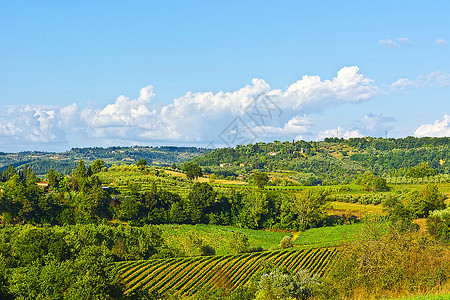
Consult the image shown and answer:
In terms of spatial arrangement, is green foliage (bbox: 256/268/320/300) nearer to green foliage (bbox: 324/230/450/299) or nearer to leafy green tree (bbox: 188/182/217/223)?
green foliage (bbox: 324/230/450/299)

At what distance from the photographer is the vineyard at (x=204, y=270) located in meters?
44.2

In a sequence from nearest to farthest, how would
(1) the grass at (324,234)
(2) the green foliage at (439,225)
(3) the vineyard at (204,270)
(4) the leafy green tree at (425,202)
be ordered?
(3) the vineyard at (204,270), (2) the green foliage at (439,225), (1) the grass at (324,234), (4) the leafy green tree at (425,202)

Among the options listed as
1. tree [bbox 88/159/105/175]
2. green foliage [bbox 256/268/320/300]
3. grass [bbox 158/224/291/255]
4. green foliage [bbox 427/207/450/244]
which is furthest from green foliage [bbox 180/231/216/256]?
tree [bbox 88/159/105/175]

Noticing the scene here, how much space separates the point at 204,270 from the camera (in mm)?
49281

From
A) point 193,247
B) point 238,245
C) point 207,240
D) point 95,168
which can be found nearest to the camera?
point 193,247

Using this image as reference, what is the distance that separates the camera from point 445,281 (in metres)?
21.5

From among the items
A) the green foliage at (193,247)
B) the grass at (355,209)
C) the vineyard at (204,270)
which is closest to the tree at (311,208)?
the grass at (355,209)

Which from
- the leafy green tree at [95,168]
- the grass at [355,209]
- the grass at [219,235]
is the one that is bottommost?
the grass at [219,235]

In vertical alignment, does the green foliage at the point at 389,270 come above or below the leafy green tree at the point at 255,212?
above

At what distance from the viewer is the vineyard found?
44.2 meters

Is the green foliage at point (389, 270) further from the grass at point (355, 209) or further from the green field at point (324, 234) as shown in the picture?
the grass at point (355, 209)

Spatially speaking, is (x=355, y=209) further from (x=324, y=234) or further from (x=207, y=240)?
(x=207, y=240)

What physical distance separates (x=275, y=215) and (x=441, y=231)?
135 feet

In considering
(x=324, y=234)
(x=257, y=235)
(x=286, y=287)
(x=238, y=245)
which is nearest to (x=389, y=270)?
(x=286, y=287)
